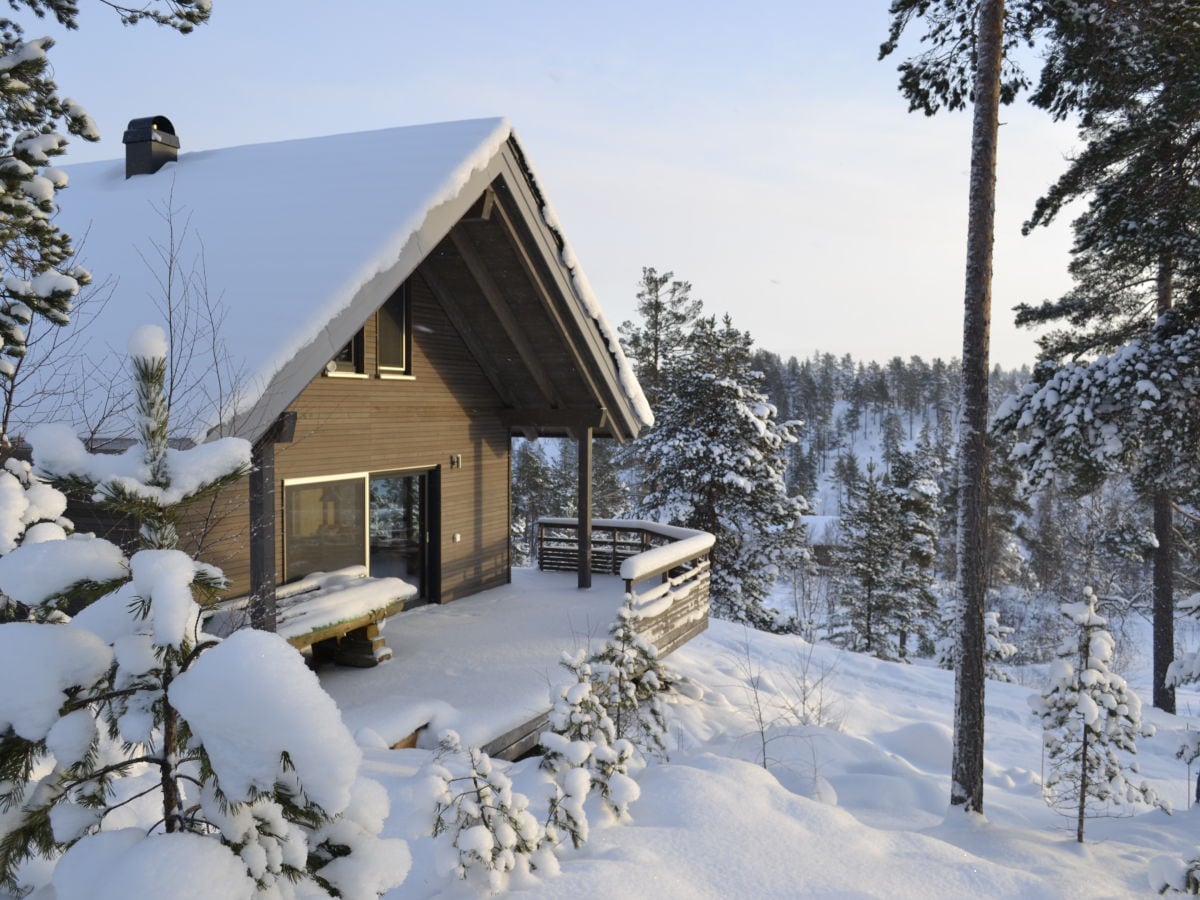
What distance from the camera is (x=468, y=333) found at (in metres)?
11.5

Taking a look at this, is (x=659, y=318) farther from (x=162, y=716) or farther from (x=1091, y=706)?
(x=162, y=716)

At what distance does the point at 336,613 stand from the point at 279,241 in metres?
3.65

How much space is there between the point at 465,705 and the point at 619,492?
3200cm

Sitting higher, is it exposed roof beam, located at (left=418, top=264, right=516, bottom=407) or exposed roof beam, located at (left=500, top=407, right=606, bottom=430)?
exposed roof beam, located at (left=418, top=264, right=516, bottom=407)

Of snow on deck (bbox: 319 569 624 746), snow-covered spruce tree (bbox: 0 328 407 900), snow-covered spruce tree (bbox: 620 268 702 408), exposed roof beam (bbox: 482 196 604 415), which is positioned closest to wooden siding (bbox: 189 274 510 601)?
snow on deck (bbox: 319 569 624 746)

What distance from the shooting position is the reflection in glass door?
10562 millimetres

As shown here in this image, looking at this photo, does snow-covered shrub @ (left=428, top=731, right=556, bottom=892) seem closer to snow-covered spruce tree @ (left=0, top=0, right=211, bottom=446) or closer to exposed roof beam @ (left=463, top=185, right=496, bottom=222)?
snow-covered spruce tree @ (left=0, top=0, right=211, bottom=446)

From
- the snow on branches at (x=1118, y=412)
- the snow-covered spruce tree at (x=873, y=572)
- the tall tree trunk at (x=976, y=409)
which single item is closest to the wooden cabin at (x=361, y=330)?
the tall tree trunk at (x=976, y=409)

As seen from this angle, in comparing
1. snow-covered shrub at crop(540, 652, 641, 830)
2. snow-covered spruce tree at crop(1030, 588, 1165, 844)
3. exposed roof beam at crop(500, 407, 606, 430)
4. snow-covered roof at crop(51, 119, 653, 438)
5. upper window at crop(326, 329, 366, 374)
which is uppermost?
snow-covered roof at crop(51, 119, 653, 438)

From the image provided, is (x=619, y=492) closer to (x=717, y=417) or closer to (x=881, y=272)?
(x=717, y=417)

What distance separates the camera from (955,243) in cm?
874

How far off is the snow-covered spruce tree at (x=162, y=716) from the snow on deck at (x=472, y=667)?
428 centimetres

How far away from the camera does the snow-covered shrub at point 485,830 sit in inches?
144

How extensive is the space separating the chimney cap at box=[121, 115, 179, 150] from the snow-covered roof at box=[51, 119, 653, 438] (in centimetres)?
84
